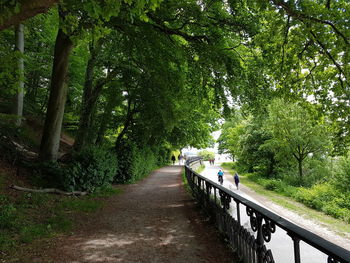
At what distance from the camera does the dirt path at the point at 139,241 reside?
384 cm

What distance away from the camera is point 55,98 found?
8930 millimetres

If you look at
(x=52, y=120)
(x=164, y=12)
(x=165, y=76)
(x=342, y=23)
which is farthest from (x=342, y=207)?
(x=52, y=120)

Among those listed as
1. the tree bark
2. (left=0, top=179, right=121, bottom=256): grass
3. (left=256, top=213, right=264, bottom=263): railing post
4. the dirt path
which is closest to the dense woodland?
the tree bark

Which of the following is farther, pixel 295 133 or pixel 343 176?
pixel 295 133

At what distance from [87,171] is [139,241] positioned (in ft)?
17.5

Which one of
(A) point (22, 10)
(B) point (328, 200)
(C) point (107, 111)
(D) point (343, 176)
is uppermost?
(C) point (107, 111)

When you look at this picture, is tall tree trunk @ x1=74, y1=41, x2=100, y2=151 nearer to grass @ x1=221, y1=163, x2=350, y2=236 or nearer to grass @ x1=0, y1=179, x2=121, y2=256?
grass @ x1=0, y1=179, x2=121, y2=256

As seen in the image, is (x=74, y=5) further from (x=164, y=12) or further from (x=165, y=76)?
(x=165, y=76)

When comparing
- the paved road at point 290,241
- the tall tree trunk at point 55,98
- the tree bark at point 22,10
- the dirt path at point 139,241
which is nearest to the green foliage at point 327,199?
the paved road at point 290,241

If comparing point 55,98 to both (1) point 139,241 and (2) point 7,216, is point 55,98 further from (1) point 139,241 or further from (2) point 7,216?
(1) point 139,241

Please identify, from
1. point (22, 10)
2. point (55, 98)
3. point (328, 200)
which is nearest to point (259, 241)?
point (22, 10)

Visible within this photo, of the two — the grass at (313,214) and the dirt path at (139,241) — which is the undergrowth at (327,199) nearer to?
the grass at (313,214)

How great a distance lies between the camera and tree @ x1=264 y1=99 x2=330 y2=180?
801 inches

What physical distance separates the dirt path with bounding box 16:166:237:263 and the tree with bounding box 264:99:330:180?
17.1 m
